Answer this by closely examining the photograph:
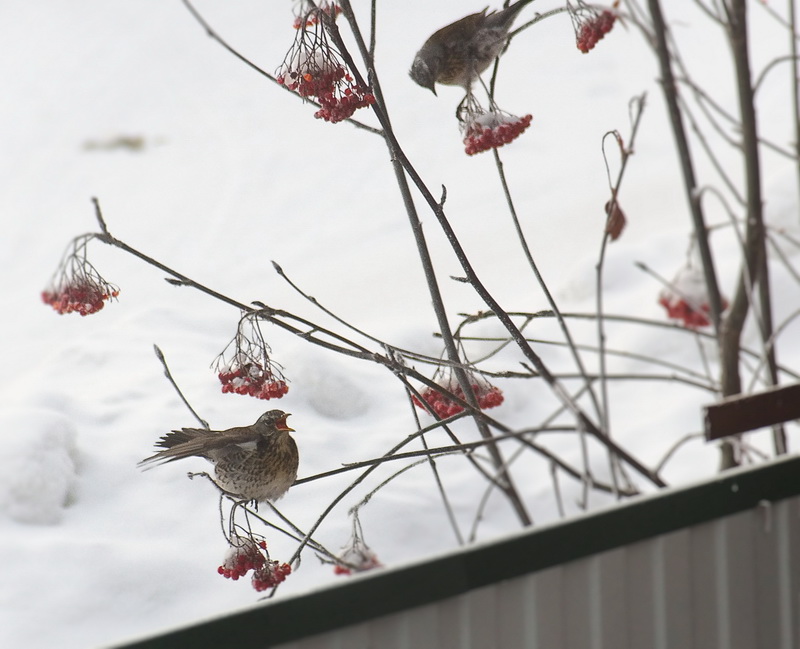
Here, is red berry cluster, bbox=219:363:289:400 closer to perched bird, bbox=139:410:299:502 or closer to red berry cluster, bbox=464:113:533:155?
perched bird, bbox=139:410:299:502

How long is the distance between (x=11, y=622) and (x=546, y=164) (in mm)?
848

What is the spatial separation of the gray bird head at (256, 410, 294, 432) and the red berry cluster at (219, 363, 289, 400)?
0.07 ft

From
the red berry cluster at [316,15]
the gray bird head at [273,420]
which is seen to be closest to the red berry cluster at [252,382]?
the gray bird head at [273,420]

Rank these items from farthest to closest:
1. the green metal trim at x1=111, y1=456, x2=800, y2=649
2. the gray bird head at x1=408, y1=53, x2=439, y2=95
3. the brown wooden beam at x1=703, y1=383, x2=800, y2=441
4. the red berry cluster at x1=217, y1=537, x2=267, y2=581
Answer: the brown wooden beam at x1=703, y1=383, x2=800, y2=441 < the gray bird head at x1=408, y1=53, x2=439, y2=95 < the red berry cluster at x1=217, y1=537, x2=267, y2=581 < the green metal trim at x1=111, y1=456, x2=800, y2=649

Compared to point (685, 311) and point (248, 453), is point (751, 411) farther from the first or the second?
point (248, 453)

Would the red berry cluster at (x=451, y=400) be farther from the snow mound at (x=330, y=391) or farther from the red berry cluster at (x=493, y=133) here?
the red berry cluster at (x=493, y=133)

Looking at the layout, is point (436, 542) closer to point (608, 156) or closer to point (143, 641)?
point (143, 641)

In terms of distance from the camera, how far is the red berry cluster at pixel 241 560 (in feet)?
2.88

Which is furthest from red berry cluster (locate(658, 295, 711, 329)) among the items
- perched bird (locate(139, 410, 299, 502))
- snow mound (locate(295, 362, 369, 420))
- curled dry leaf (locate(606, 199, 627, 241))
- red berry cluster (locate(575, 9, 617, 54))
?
perched bird (locate(139, 410, 299, 502))

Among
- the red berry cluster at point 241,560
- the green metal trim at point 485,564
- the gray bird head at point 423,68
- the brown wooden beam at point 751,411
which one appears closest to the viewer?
the green metal trim at point 485,564

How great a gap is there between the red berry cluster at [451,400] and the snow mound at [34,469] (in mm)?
423

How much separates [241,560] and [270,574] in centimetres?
4

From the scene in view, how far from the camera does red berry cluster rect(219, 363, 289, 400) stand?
90cm

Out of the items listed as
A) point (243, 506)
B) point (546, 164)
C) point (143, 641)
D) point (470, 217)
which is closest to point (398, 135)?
point (470, 217)
